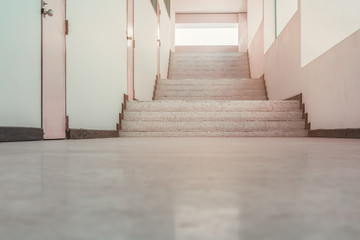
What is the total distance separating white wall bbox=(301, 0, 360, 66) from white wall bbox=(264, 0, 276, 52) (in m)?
2.10

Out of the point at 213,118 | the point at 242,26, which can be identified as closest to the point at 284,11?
the point at 213,118

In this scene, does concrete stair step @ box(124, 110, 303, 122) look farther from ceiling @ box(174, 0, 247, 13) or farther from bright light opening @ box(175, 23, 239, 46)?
bright light opening @ box(175, 23, 239, 46)

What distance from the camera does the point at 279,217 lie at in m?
0.31

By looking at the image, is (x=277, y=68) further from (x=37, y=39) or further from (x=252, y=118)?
(x=37, y=39)

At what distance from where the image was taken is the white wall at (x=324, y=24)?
327 cm

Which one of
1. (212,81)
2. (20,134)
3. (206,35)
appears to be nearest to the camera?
(20,134)

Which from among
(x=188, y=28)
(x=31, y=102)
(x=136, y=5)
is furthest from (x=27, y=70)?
(x=188, y=28)

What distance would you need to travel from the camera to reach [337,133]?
3271 mm

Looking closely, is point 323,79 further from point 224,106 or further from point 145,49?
point 145,49

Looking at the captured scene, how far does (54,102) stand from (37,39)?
1.71ft

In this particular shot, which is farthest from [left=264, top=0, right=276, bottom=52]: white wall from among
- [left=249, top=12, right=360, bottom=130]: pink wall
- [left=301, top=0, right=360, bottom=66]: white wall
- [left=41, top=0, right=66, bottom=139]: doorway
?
[left=41, top=0, right=66, bottom=139]: doorway

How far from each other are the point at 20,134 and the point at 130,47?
2.73 m

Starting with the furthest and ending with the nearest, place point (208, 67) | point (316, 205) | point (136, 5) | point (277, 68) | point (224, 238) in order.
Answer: point (208, 67) → point (277, 68) → point (136, 5) → point (316, 205) → point (224, 238)

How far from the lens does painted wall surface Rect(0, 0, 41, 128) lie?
2238mm
